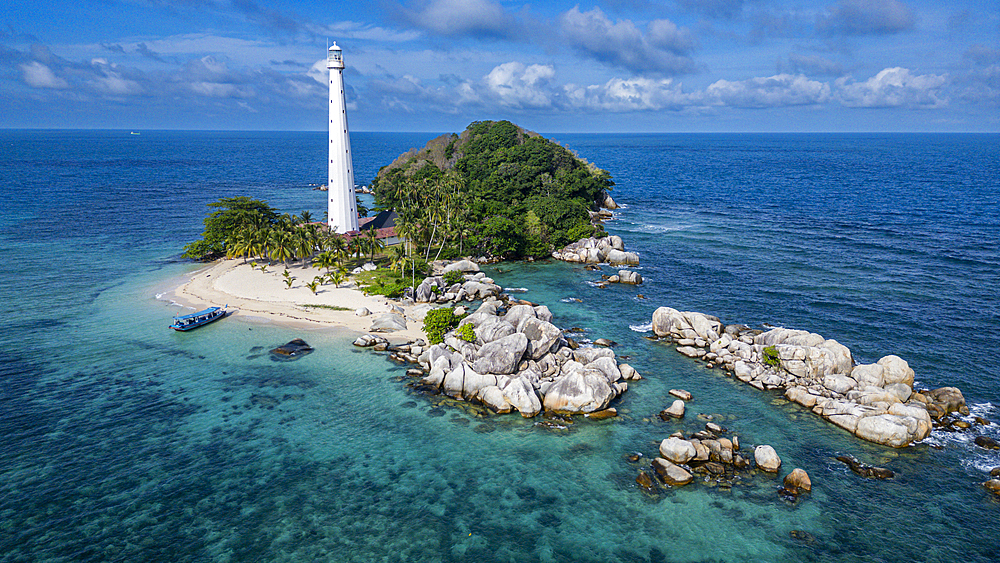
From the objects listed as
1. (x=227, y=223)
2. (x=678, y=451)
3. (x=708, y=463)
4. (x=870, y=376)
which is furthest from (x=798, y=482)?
(x=227, y=223)

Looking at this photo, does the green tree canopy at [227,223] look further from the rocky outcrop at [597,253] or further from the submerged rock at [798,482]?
the submerged rock at [798,482]

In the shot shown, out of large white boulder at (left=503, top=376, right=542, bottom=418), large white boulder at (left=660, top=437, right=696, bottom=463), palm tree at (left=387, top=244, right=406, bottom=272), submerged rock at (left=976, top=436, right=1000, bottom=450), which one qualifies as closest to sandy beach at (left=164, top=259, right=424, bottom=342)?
palm tree at (left=387, top=244, right=406, bottom=272)

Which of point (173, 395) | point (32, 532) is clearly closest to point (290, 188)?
point (173, 395)

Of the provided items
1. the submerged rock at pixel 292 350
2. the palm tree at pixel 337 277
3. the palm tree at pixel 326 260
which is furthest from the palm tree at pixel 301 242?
the submerged rock at pixel 292 350

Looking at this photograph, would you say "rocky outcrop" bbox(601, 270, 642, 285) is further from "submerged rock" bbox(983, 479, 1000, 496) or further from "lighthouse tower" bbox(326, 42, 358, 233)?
"submerged rock" bbox(983, 479, 1000, 496)

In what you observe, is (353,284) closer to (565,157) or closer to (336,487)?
(336,487)

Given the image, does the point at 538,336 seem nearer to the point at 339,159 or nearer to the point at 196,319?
the point at 196,319

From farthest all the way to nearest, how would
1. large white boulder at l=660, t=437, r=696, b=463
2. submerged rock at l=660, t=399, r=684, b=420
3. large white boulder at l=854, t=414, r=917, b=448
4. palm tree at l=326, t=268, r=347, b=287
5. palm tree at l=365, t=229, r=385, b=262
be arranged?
palm tree at l=365, t=229, r=385, b=262, palm tree at l=326, t=268, r=347, b=287, submerged rock at l=660, t=399, r=684, b=420, large white boulder at l=854, t=414, r=917, b=448, large white boulder at l=660, t=437, r=696, b=463
